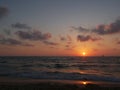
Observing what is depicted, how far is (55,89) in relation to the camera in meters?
16.8

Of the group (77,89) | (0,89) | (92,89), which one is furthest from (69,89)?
(0,89)

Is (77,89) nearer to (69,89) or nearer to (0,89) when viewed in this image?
(69,89)

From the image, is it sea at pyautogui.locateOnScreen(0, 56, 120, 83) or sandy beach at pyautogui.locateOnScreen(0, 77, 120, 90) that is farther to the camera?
sea at pyautogui.locateOnScreen(0, 56, 120, 83)

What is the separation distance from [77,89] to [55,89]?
1.71 meters

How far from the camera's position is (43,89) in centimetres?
1650

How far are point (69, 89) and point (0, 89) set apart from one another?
498 cm

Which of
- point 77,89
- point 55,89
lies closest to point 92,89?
point 77,89

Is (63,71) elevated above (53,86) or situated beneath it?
elevated above

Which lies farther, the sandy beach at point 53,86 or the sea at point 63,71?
the sea at point 63,71

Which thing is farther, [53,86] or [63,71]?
[63,71]

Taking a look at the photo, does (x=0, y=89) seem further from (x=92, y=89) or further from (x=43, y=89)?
(x=92, y=89)

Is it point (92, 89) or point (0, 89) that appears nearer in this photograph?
point (0, 89)

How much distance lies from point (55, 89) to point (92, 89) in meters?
2.81

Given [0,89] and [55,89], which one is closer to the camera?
[0,89]
